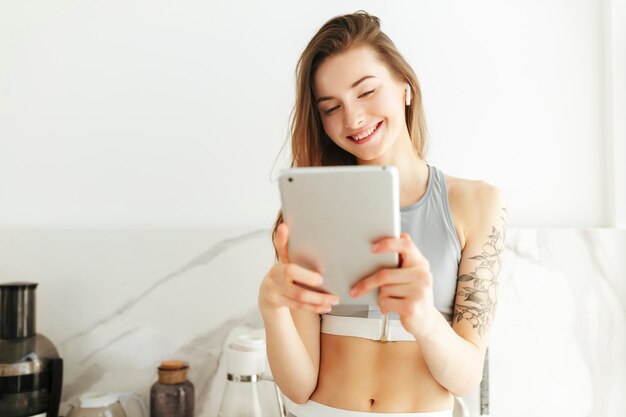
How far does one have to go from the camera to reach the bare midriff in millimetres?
866

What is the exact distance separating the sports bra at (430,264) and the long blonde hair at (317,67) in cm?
16

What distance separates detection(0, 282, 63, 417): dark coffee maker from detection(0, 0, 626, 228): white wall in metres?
0.22

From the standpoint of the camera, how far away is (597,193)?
1.31m

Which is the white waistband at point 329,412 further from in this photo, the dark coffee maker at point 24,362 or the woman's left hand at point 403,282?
the dark coffee maker at point 24,362

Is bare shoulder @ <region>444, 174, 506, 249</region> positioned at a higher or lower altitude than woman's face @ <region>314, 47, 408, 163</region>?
lower

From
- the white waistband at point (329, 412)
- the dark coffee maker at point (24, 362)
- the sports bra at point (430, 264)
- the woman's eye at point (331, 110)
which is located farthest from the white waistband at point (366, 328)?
the dark coffee maker at point (24, 362)

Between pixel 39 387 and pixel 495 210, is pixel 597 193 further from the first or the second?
pixel 39 387

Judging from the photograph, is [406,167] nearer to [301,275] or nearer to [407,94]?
[407,94]

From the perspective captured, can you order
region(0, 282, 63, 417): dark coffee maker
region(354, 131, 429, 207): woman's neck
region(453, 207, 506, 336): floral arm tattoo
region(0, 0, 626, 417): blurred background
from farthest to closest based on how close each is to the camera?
region(0, 0, 626, 417): blurred background
region(0, 282, 63, 417): dark coffee maker
region(354, 131, 429, 207): woman's neck
region(453, 207, 506, 336): floral arm tattoo

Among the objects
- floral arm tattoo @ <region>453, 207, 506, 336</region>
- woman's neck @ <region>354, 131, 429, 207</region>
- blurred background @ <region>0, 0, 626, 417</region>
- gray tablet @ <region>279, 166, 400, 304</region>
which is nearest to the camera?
gray tablet @ <region>279, 166, 400, 304</region>

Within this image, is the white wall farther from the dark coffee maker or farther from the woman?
the woman

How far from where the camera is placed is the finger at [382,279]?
2.21 feet

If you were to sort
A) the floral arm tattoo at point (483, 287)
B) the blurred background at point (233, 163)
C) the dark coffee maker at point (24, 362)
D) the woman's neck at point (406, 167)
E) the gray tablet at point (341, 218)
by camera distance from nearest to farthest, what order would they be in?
1. the gray tablet at point (341, 218)
2. the floral arm tattoo at point (483, 287)
3. the woman's neck at point (406, 167)
4. the dark coffee maker at point (24, 362)
5. the blurred background at point (233, 163)

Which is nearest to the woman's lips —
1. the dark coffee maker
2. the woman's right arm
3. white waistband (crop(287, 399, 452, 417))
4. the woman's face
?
the woman's face
